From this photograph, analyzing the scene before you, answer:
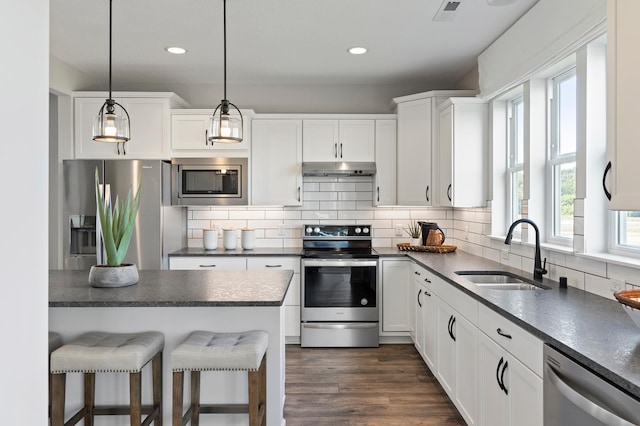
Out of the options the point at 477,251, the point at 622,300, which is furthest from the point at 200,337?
the point at 477,251

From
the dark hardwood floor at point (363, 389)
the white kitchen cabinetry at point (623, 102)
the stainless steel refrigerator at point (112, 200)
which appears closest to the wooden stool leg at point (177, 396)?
the dark hardwood floor at point (363, 389)

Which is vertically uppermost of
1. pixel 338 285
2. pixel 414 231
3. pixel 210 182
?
pixel 210 182

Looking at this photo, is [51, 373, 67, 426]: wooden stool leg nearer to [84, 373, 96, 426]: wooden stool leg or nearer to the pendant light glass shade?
[84, 373, 96, 426]: wooden stool leg

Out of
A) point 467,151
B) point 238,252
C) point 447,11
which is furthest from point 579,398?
point 238,252

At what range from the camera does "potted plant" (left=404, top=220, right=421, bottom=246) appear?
4516 millimetres

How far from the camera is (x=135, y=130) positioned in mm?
4188

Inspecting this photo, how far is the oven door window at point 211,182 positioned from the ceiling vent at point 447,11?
2.29 meters

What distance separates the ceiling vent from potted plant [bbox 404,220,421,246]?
2.15 metres

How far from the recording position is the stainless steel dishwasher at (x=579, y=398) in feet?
3.86

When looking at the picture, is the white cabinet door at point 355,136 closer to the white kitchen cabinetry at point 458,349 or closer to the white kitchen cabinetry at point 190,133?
the white kitchen cabinetry at point 190,133

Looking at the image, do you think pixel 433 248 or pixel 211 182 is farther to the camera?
pixel 211 182

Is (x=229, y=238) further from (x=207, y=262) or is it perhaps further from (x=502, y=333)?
(x=502, y=333)

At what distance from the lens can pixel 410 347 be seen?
4.18 metres

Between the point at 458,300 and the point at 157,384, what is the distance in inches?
67.2
